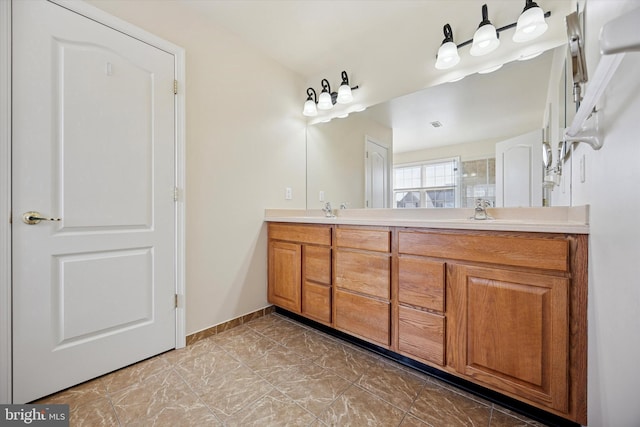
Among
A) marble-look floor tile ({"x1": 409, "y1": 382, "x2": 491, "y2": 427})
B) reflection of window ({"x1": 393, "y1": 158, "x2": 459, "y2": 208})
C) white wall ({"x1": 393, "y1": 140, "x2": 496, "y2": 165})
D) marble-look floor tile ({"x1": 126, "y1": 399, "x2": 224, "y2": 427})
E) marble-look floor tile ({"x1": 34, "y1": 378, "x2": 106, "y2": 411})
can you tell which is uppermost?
white wall ({"x1": 393, "y1": 140, "x2": 496, "y2": 165})

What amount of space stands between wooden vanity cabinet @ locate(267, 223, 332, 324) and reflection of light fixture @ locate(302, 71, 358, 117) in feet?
3.71

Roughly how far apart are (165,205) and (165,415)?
1.14 meters

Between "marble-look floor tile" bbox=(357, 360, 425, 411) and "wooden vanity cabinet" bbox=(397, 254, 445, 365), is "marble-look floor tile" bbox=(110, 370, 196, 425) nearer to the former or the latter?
"marble-look floor tile" bbox=(357, 360, 425, 411)

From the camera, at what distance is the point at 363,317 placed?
169 centimetres

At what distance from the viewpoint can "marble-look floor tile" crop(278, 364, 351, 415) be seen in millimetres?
1287

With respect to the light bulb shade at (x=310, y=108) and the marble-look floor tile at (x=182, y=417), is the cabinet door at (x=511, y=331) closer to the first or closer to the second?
the marble-look floor tile at (x=182, y=417)

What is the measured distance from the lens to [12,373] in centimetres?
123

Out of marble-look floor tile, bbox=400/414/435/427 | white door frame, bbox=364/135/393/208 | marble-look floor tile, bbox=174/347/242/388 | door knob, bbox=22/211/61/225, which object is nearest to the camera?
marble-look floor tile, bbox=400/414/435/427

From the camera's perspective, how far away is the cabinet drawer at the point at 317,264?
192 cm

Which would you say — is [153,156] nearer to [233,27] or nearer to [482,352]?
[233,27]

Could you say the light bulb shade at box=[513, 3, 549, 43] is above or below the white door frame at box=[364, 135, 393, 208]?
above

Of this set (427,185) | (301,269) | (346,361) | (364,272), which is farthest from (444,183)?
(346,361)

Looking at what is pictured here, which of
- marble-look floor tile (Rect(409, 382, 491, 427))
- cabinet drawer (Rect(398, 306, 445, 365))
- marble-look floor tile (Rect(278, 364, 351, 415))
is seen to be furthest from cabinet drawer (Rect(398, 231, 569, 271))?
marble-look floor tile (Rect(278, 364, 351, 415))

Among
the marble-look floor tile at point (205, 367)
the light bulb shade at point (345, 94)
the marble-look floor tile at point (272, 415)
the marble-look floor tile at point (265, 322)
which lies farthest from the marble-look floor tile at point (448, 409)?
the light bulb shade at point (345, 94)
